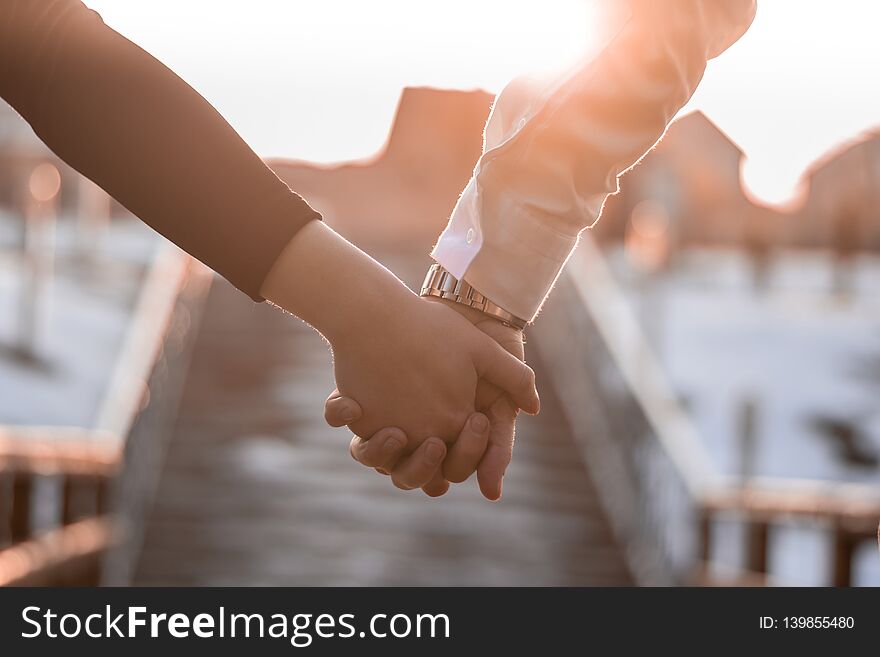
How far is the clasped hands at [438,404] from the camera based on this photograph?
6.60 feet

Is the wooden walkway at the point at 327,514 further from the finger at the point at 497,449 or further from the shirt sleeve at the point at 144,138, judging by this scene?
the shirt sleeve at the point at 144,138

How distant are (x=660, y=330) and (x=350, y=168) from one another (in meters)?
12.0

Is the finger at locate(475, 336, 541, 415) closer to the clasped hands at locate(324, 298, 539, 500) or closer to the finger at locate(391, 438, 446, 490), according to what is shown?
the clasped hands at locate(324, 298, 539, 500)

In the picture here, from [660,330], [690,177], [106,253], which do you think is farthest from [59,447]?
[690,177]

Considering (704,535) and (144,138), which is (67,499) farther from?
(144,138)

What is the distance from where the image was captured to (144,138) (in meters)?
1.82

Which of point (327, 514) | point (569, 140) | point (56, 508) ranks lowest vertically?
point (569, 140)

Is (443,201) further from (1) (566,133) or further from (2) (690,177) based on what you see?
(1) (566,133)

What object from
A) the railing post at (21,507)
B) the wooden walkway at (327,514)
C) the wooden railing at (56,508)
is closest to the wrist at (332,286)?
the wooden railing at (56,508)

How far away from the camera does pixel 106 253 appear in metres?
21.8

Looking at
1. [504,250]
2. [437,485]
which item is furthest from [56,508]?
[504,250]

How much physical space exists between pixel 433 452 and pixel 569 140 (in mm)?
537

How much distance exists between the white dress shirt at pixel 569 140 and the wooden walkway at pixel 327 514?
553 cm

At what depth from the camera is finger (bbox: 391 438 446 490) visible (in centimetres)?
204
